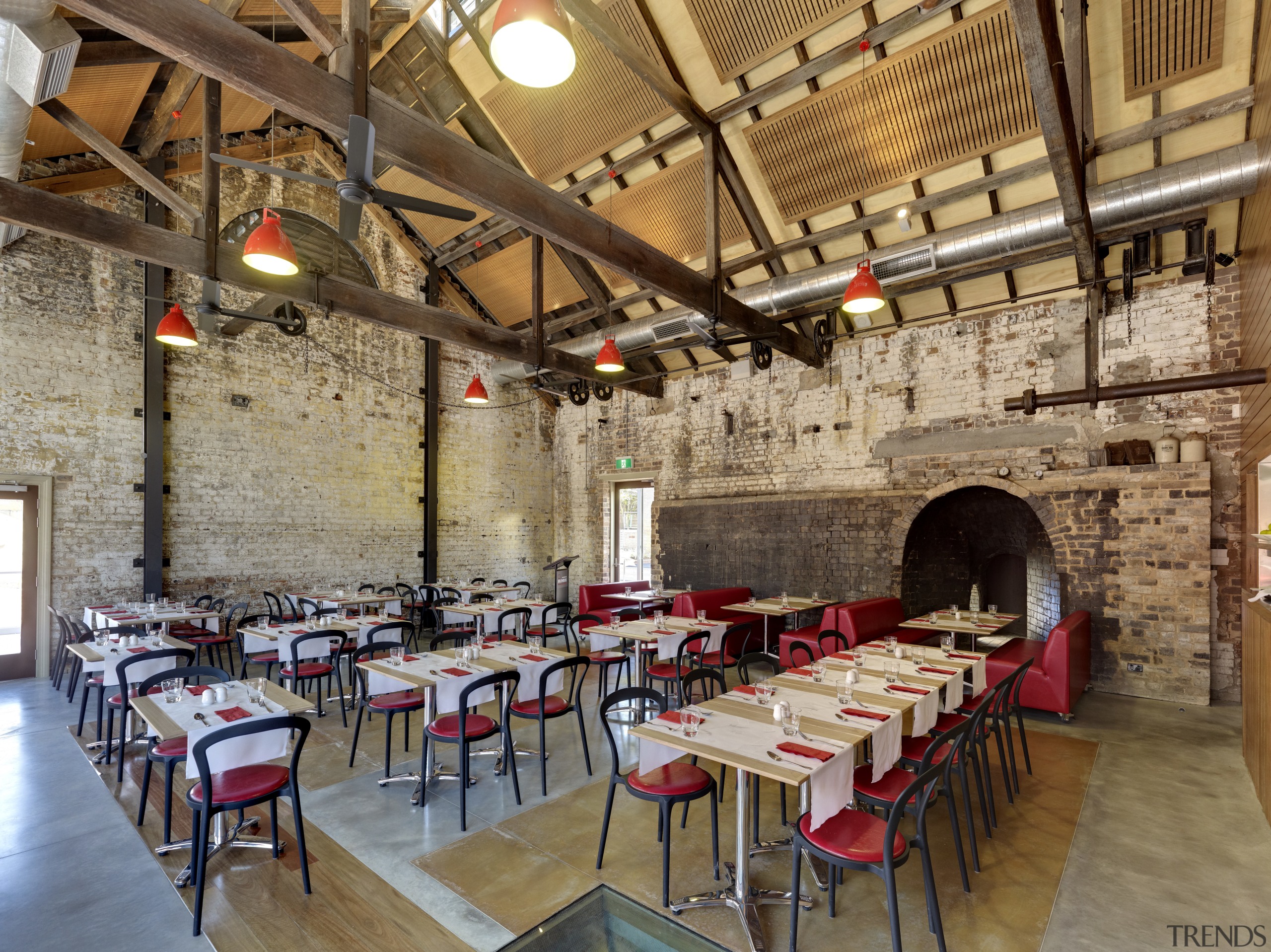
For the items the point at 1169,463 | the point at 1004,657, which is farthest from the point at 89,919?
the point at 1169,463

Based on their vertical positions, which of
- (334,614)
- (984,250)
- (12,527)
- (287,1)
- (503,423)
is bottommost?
(334,614)

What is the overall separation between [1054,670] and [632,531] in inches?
304

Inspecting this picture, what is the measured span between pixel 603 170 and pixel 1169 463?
725cm

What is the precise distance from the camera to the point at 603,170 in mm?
8023

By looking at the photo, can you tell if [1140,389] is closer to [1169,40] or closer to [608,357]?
[1169,40]

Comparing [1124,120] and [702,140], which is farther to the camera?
[702,140]

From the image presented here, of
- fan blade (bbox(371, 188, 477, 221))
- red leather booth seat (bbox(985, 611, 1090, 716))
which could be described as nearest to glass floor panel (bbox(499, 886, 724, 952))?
fan blade (bbox(371, 188, 477, 221))

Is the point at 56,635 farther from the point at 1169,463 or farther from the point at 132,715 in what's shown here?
the point at 1169,463

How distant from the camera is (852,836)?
270 cm

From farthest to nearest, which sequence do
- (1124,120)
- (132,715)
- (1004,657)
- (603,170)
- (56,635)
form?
(603,170), (56,635), (1004,657), (1124,120), (132,715)

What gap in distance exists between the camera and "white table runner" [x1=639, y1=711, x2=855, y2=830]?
2715mm

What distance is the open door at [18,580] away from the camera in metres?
7.20

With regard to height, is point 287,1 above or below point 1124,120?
below

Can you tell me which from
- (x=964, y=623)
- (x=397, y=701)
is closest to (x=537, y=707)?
(x=397, y=701)
